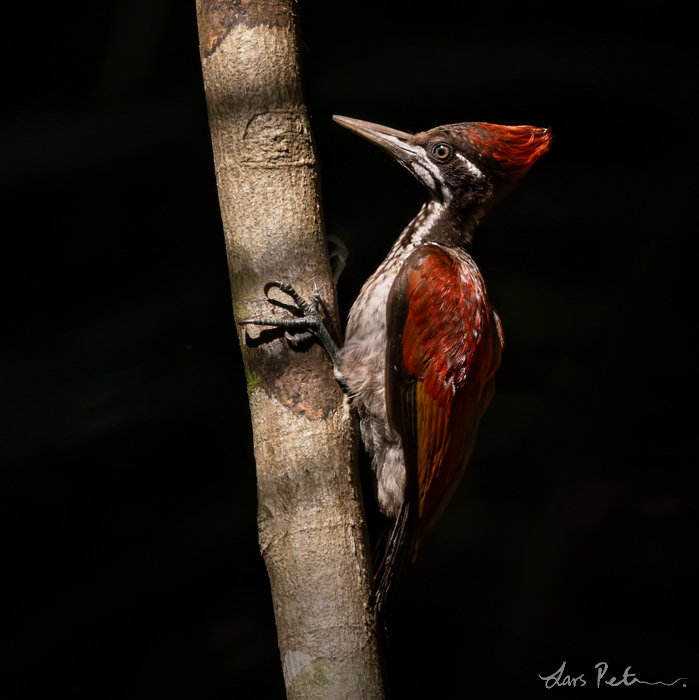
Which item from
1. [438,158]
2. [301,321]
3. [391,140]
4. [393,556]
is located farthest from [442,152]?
[393,556]

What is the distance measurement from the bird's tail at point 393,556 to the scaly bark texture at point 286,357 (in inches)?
11.4

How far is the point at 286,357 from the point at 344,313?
1209mm

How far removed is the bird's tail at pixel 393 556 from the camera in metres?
1.82

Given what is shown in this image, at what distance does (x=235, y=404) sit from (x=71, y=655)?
3.69 ft

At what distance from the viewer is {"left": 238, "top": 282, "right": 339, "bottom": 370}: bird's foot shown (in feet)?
5.22

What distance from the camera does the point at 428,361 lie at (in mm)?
1899

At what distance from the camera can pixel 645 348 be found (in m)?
2.93

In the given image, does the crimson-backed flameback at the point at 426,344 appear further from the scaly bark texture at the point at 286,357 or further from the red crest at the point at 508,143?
the scaly bark texture at the point at 286,357

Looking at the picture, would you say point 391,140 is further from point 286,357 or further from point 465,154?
point 286,357

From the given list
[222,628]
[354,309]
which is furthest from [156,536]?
[354,309]
